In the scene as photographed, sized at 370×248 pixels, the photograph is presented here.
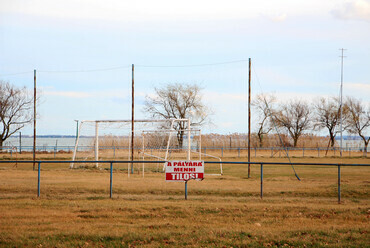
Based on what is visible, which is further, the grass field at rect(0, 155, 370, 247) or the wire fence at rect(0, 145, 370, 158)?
the wire fence at rect(0, 145, 370, 158)

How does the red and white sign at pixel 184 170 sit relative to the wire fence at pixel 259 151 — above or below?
above

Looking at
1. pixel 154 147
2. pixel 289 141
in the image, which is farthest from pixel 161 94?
pixel 154 147

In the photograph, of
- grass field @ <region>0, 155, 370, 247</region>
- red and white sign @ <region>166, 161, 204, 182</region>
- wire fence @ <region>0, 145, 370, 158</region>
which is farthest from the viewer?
wire fence @ <region>0, 145, 370, 158</region>

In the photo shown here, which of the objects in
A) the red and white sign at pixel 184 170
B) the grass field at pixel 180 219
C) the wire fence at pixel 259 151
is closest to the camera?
the grass field at pixel 180 219

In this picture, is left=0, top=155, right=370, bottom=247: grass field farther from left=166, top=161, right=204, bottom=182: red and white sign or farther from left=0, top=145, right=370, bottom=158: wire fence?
left=0, top=145, right=370, bottom=158: wire fence

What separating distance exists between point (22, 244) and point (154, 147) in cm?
2495

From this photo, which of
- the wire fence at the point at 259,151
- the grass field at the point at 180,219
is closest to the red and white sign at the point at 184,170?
the grass field at the point at 180,219

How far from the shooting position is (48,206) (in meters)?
15.3

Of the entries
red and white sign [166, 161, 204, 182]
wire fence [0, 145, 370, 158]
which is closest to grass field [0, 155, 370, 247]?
red and white sign [166, 161, 204, 182]

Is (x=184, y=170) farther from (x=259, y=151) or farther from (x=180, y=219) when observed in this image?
(x=259, y=151)

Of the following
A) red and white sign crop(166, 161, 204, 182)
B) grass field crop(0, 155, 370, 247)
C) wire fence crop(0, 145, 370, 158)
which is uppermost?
red and white sign crop(166, 161, 204, 182)

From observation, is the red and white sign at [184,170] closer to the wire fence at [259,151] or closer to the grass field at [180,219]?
the grass field at [180,219]

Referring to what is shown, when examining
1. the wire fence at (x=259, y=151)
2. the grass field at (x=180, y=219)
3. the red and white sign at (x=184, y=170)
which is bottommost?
the grass field at (x=180, y=219)

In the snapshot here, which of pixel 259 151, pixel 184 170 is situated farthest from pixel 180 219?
pixel 259 151
